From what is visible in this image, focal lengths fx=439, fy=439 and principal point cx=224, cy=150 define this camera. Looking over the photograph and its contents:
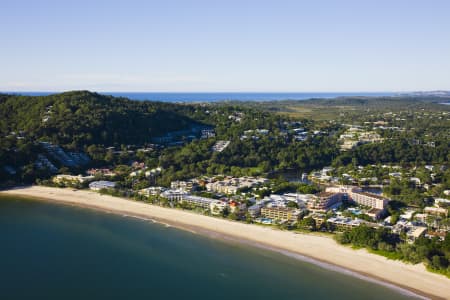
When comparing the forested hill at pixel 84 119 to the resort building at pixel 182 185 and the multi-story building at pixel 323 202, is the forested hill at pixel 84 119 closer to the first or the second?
the resort building at pixel 182 185

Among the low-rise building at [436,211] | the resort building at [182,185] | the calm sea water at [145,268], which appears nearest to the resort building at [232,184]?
the resort building at [182,185]

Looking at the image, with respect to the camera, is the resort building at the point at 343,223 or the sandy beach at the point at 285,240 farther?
the resort building at the point at 343,223

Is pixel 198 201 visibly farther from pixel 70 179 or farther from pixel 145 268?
pixel 70 179

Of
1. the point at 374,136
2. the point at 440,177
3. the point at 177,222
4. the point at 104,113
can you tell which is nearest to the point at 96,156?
the point at 104,113

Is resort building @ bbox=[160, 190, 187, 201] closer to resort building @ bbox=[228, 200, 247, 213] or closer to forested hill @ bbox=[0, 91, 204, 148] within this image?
resort building @ bbox=[228, 200, 247, 213]

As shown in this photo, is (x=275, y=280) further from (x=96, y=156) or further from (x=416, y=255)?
(x=96, y=156)

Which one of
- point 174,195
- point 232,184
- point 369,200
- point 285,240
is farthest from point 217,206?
point 369,200

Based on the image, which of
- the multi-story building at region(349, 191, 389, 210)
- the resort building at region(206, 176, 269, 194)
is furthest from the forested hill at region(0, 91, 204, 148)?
the multi-story building at region(349, 191, 389, 210)
